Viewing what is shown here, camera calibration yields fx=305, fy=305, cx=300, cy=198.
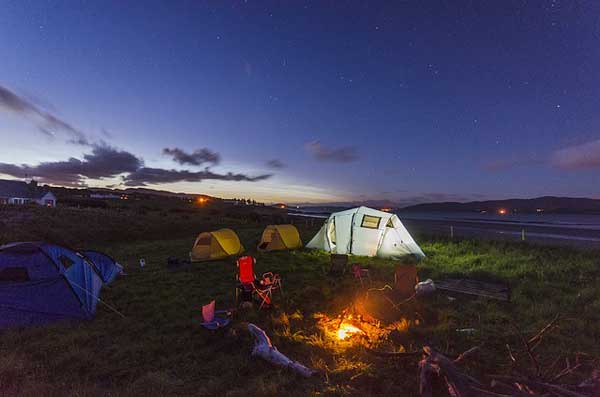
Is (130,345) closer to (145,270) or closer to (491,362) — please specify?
(491,362)

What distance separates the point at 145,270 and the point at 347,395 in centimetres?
970

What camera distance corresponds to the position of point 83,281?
6.98 m

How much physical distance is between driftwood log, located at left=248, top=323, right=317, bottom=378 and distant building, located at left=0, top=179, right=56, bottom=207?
6452 centimetres

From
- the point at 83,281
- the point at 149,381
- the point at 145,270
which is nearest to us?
the point at 149,381

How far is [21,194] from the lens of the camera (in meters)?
56.8

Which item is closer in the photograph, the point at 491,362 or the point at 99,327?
the point at 491,362

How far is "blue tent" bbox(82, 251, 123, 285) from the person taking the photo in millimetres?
9133

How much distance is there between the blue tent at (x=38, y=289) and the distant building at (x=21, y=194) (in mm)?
59913

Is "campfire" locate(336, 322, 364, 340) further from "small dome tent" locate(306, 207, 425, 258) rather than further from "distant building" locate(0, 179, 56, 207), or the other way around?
"distant building" locate(0, 179, 56, 207)

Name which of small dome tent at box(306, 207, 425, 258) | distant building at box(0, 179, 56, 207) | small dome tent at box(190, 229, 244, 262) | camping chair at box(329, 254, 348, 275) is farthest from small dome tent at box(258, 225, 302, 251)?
distant building at box(0, 179, 56, 207)

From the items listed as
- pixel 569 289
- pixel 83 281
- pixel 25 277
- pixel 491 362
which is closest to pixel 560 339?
pixel 491 362

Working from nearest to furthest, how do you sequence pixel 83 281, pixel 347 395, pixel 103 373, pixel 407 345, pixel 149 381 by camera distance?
pixel 347 395 < pixel 149 381 < pixel 103 373 < pixel 407 345 < pixel 83 281

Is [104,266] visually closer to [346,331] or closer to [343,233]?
[346,331]

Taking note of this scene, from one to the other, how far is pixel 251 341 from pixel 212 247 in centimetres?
853
